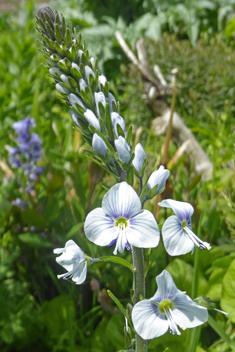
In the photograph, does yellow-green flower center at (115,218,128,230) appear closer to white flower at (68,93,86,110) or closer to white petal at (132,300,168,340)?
white petal at (132,300,168,340)

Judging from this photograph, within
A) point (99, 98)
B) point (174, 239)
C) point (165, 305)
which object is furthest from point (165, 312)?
point (99, 98)

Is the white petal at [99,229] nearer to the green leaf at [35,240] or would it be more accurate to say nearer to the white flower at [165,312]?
the white flower at [165,312]

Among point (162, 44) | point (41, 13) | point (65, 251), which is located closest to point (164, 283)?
point (65, 251)

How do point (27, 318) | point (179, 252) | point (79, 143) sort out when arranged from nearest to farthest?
point (179, 252), point (27, 318), point (79, 143)

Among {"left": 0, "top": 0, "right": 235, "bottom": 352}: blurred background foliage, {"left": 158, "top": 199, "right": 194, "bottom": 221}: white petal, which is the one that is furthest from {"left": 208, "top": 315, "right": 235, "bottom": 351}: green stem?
{"left": 158, "top": 199, "right": 194, "bottom": 221}: white petal

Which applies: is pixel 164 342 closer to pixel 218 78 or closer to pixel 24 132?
pixel 24 132

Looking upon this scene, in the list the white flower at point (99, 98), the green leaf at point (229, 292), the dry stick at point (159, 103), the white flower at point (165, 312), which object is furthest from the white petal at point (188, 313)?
the dry stick at point (159, 103)
